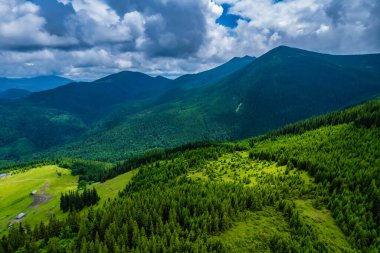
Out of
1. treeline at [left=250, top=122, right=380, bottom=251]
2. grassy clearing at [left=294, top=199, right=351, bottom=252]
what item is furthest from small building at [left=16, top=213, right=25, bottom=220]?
grassy clearing at [left=294, top=199, right=351, bottom=252]

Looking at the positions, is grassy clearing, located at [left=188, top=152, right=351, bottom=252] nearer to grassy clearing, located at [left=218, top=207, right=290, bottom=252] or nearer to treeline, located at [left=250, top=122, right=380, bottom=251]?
grassy clearing, located at [left=218, top=207, right=290, bottom=252]

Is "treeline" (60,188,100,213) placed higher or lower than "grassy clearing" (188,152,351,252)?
lower

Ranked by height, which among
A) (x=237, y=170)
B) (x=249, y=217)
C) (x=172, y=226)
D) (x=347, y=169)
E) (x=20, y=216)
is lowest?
(x=20, y=216)

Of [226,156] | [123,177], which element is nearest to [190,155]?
[226,156]

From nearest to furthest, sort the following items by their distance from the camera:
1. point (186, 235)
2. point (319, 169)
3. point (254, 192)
A: point (186, 235), point (254, 192), point (319, 169)

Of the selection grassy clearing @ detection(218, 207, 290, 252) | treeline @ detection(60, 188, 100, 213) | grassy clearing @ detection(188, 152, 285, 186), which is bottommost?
treeline @ detection(60, 188, 100, 213)

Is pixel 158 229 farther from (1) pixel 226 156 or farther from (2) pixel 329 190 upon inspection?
(1) pixel 226 156

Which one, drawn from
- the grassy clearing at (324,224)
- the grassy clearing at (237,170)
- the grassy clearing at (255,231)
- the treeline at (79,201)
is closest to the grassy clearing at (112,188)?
the treeline at (79,201)

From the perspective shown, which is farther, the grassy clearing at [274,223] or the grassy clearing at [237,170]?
the grassy clearing at [237,170]

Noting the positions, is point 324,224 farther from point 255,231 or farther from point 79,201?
point 79,201

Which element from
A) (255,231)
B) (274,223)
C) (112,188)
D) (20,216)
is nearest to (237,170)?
(274,223)

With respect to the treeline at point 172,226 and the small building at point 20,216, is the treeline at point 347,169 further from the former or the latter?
the small building at point 20,216
